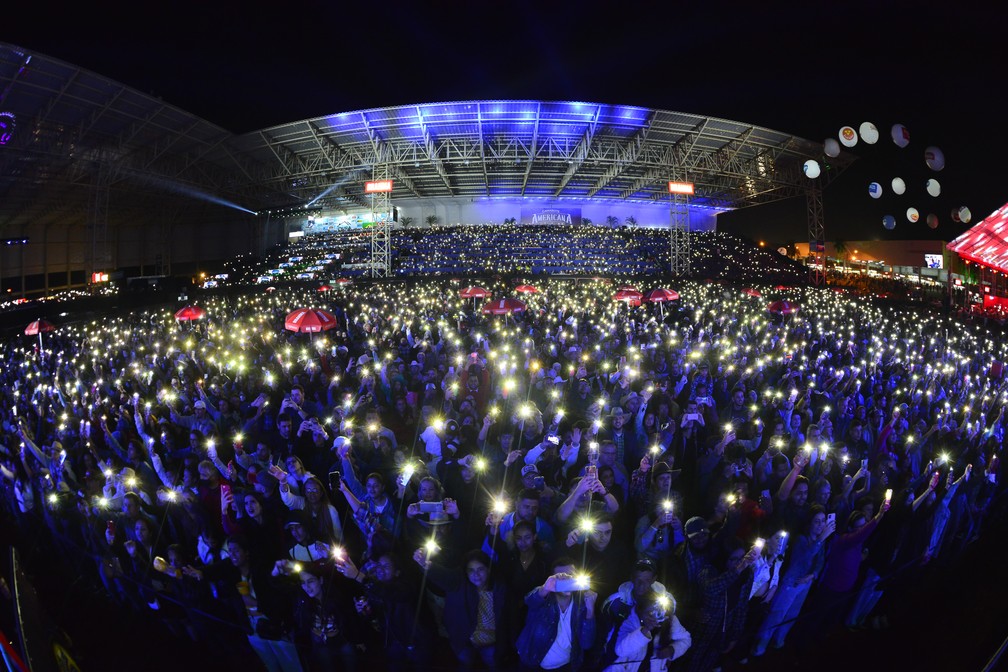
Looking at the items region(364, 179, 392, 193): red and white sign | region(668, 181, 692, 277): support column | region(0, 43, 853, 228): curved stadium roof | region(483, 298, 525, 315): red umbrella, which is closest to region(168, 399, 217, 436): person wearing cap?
region(483, 298, 525, 315): red umbrella

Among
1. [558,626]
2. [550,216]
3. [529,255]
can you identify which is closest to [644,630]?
→ [558,626]

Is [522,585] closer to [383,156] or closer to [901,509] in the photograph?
[901,509]

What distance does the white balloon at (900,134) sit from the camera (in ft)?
72.9

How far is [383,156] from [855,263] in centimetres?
4474

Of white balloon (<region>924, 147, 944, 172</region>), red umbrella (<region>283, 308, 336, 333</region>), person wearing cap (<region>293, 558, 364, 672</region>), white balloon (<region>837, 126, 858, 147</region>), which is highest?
white balloon (<region>837, 126, 858, 147</region>)

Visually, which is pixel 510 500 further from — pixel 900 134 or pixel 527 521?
pixel 900 134

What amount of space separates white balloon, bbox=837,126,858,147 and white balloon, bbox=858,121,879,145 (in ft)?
6.69

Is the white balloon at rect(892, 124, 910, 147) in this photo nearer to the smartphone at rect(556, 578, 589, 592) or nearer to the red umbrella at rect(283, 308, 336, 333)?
the red umbrella at rect(283, 308, 336, 333)

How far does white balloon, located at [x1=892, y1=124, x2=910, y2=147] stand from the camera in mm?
22219

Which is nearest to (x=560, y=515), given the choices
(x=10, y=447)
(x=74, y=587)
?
(x=74, y=587)

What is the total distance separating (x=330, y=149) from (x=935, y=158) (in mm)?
31615

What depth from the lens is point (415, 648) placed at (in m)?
3.12

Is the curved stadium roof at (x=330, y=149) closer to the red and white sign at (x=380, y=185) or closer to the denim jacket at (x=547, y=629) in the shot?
the red and white sign at (x=380, y=185)

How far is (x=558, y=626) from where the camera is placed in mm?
2955
